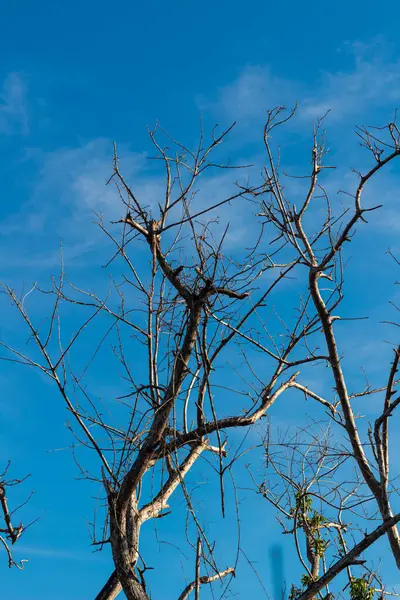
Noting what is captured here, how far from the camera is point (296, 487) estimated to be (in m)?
5.68

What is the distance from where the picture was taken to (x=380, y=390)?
18.0 ft

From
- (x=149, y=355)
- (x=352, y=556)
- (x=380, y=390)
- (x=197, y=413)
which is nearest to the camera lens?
(x=352, y=556)

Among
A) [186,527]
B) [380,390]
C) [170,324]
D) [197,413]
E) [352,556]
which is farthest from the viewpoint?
[380,390]

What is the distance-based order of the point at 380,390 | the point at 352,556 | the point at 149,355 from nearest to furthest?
the point at 352,556
the point at 149,355
the point at 380,390

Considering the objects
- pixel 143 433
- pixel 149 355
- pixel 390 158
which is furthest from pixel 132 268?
pixel 390 158

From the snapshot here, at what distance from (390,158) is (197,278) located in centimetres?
175

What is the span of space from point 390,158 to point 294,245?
36.2 inches

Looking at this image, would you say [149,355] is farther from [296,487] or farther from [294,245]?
[296,487]

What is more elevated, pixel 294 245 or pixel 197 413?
pixel 294 245

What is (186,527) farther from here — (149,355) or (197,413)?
(149,355)

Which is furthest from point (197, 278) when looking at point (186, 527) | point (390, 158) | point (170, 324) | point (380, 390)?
point (380, 390)

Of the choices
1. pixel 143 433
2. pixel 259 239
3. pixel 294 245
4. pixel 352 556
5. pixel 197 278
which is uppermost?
pixel 294 245

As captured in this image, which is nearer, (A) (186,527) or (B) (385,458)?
(A) (186,527)

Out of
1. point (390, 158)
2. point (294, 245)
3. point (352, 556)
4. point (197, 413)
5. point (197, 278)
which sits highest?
point (390, 158)
